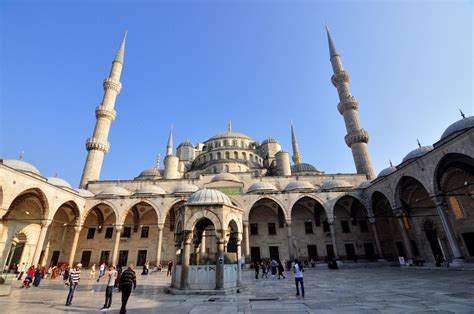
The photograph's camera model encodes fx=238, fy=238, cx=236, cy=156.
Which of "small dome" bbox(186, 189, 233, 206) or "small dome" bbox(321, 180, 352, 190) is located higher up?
"small dome" bbox(321, 180, 352, 190)

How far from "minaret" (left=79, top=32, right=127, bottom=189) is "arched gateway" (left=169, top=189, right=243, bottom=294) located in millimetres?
20912

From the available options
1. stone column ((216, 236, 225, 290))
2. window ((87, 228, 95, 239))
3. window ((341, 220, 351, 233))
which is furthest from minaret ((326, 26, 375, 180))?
window ((87, 228, 95, 239))

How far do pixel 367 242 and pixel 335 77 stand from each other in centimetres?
2004

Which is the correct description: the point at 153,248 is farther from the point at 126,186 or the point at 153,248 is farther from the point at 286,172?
the point at 286,172

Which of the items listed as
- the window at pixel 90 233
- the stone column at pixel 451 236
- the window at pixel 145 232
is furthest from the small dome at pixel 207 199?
the window at pixel 90 233

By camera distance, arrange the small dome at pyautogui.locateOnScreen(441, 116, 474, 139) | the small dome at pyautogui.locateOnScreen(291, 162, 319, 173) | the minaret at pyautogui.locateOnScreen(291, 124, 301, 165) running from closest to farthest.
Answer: the small dome at pyautogui.locateOnScreen(441, 116, 474, 139), the small dome at pyautogui.locateOnScreen(291, 162, 319, 173), the minaret at pyautogui.locateOnScreen(291, 124, 301, 165)

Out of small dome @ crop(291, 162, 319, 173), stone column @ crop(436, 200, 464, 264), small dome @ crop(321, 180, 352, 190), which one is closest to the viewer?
stone column @ crop(436, 200, 464, 264)

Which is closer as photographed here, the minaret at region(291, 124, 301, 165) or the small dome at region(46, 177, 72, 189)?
the small dome at region(46, 177, 72, 189)

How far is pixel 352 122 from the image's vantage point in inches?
1086

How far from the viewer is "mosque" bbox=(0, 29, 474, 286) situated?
12.9 meters

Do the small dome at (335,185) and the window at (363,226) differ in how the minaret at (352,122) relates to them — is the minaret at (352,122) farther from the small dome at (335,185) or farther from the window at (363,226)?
the small dome at (335,185)

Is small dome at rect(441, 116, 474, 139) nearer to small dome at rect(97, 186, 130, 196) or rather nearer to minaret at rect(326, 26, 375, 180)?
minaret at rect(326, 26, 375, 180)

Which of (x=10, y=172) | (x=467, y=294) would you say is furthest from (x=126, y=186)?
(x=467, y=294)

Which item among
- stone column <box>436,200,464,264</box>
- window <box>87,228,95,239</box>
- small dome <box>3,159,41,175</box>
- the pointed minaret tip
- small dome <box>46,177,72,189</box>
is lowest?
stone column <box>436,200,464,264</box>
